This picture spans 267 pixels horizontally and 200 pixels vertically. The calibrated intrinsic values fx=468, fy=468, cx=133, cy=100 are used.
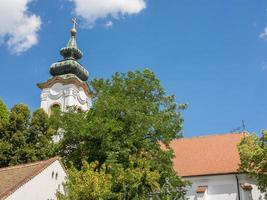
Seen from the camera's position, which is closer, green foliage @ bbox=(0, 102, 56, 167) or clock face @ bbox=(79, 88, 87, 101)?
green foliage @ bbox=(0, 102, 56, 167)

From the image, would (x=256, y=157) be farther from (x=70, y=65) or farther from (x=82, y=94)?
(x=70, y=65)

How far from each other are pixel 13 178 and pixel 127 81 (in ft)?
36.8

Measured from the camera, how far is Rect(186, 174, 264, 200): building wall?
30.8 metres

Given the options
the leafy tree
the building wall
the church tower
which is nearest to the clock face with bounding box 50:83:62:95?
the church tower

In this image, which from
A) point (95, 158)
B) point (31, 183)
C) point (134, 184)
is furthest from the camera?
point (95, 158)

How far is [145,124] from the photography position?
2608 centimetres

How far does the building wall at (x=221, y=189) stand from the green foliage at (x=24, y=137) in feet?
33.8

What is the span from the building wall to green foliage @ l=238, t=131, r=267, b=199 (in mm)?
5260

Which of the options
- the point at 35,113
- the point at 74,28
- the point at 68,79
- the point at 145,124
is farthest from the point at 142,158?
the point at 74,28

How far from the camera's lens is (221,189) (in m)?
31.5

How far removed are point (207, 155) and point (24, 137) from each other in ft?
42.9

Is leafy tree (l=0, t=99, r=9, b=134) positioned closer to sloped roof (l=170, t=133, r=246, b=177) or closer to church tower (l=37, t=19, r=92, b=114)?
church tower (l=37, t=19, r=92, b=114)

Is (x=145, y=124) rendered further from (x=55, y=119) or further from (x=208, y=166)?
(x=208, y=166)

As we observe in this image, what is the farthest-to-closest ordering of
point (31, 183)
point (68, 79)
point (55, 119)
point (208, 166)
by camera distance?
1. point (68, 79)
2. point (208, 166)
3. point (55, 119)
4. point (31, 183)
